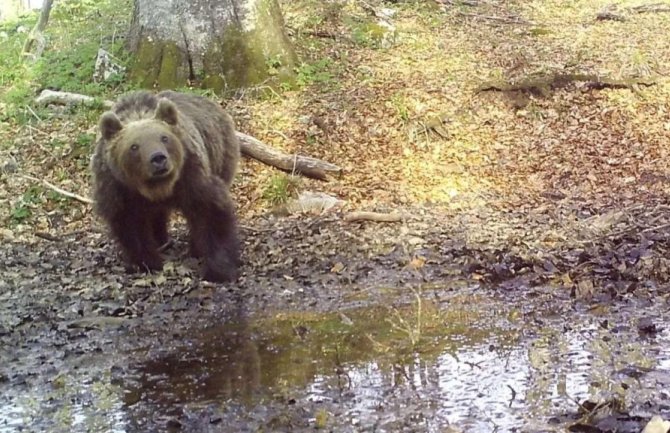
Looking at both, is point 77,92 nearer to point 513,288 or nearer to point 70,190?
point 70,190

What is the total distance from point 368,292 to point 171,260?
2017mm

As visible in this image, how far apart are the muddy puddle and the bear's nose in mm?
1349

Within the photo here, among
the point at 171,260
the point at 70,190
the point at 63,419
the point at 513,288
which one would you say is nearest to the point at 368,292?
the point at 513,288

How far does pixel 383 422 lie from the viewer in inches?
148

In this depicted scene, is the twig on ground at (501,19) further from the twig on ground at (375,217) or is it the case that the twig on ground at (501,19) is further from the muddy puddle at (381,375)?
the muddy puddle at (381,375)

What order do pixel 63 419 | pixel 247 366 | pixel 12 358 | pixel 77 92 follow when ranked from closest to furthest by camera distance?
pixel 63 419 < pixel 247 366 < pixel 12 358 < pixel 77 92

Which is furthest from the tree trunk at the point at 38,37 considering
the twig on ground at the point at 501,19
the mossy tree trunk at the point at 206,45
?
the twig on ground at the point at 501,19

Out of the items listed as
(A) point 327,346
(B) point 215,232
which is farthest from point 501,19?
(A) point 327,346

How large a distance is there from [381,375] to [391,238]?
2923 mm

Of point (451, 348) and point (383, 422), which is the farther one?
point (451, 348)

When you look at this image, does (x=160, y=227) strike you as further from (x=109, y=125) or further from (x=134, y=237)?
(x=109, y=125)

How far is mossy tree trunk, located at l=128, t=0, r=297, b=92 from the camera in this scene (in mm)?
9812

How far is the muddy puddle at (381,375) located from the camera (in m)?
3.81

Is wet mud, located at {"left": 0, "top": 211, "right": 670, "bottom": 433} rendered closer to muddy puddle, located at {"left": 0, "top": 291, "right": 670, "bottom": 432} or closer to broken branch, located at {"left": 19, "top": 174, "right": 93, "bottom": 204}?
muddy puddle, located at {"left": 0, "top": 291, "right": 670, "bottom": 432}
